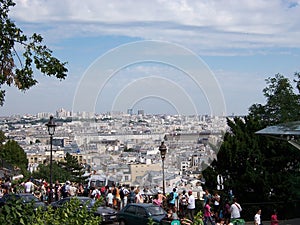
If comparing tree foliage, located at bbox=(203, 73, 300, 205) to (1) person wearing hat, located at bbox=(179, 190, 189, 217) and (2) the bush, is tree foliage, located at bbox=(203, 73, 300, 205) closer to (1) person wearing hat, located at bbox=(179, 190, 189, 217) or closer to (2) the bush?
(1) person wearing hat, located at bbox=(179, 190, 189, 217)

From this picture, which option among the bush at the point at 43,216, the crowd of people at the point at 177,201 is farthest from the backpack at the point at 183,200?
the bush at the point at 43,216

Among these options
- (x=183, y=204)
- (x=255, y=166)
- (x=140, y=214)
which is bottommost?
(x=140, y=214)

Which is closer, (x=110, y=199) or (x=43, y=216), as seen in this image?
(x=43, y=216)

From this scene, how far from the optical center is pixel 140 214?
21.4 m

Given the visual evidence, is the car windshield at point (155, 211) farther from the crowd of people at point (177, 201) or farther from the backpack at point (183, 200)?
the backpack at point (183, 200)

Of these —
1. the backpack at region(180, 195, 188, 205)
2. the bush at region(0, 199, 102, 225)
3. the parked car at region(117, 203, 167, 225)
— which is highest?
the bush at region(0, 199, 102, 225)

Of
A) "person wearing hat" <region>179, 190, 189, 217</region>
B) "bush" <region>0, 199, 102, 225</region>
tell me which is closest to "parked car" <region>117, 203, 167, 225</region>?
"person wearing hat" <region>179, 190, 189, 217</region>

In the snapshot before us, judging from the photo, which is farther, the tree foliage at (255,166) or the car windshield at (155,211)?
the tree foliage at (255,166)

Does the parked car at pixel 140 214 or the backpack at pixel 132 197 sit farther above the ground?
the backpack at pixel 132 197

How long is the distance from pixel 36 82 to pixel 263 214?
2050 cm

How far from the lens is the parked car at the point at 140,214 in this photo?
20964 millimetres

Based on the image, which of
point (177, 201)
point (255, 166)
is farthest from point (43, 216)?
point (255, 166)

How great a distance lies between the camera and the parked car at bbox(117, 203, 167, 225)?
21.0m

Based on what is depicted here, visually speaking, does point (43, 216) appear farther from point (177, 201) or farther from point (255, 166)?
point (255, 166)
